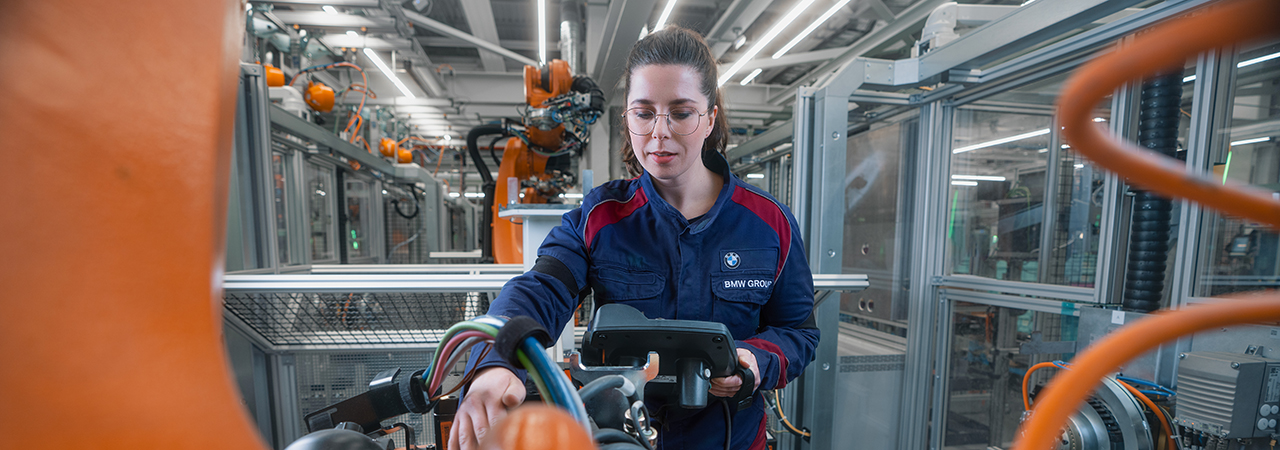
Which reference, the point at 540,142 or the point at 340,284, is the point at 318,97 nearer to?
the point at 540,142

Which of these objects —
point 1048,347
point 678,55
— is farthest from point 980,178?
point 678,55

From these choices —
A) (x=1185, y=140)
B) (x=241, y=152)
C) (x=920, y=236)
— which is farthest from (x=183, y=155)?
(x=920, y=236)

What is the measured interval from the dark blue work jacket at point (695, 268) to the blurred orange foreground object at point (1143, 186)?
79cm

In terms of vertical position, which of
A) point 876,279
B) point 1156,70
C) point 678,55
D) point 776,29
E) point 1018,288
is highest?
point 776,29

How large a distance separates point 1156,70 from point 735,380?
0.76 m

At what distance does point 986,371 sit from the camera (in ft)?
9.48

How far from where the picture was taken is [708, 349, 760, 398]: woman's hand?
88cm

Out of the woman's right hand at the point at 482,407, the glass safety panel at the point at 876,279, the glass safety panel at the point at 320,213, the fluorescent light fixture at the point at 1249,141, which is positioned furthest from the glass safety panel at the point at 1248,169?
the glass safety panel at the point at 320,213

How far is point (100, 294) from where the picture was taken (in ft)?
0.80

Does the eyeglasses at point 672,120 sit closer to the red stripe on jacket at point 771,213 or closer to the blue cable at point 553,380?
the red stripe on jacket at point 771,213

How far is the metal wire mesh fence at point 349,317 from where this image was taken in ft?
6.13

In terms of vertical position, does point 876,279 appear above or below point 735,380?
below

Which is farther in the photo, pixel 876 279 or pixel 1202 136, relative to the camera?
pixel 876 279

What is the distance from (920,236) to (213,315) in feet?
11.1
